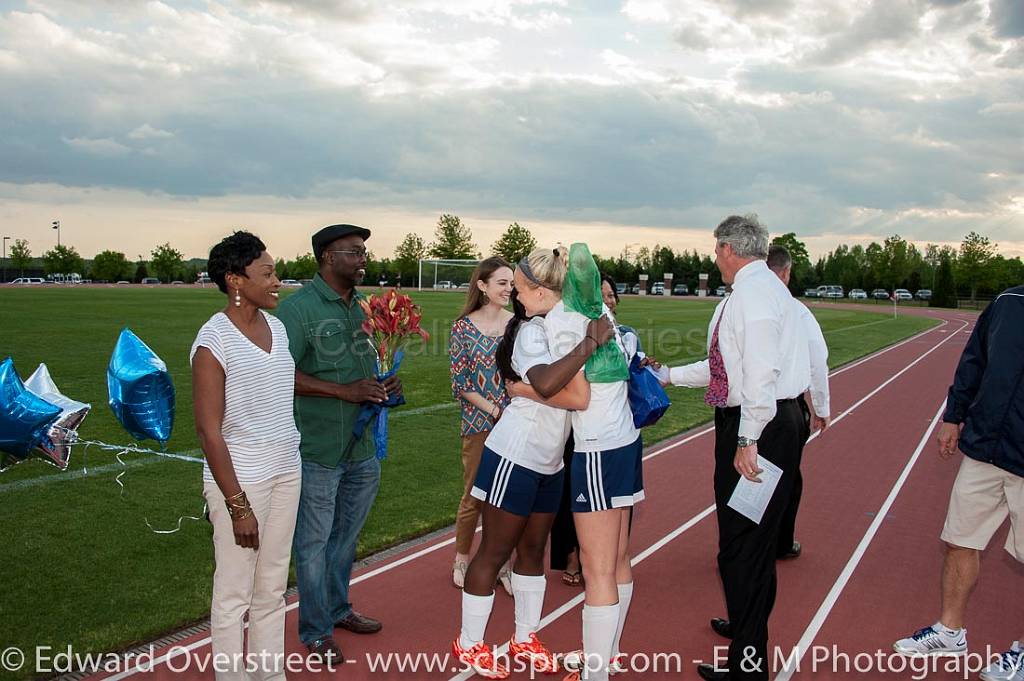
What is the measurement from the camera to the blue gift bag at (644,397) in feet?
11.8

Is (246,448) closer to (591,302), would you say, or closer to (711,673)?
(591,302)

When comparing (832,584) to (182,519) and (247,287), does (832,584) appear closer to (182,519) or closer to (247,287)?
(247,287)

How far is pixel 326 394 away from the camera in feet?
12.4

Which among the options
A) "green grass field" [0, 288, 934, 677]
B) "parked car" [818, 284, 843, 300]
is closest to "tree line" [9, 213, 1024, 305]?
"parked car" [818, 284, 843, 300]

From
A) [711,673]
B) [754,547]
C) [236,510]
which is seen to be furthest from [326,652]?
[754,547]

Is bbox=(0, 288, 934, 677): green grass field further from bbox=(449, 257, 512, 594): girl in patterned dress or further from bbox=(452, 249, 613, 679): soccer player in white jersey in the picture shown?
bbox=(452, 249, 613, 679): soccer player in white jersey

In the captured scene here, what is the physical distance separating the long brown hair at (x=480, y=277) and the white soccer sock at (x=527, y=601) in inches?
71.5

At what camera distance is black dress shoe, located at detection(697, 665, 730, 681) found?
152 inches

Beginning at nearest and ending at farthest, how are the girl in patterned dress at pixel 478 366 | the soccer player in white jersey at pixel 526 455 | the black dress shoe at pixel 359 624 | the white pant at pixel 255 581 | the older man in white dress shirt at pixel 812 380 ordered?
the white pant at pixel 255 581 < the soccer player in white jersey at pixel 526 455 < the black dress shoe at pixel 359 624 < the girl in patterned dress at pixel 478 366 < the older man in white dress shirt at pixel 812 380

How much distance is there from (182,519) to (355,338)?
3.20 meters

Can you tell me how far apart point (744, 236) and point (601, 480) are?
1.40 metres

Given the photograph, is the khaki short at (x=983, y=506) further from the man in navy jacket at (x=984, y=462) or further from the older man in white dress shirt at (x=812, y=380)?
the older man in white dress shirt at (x=812, y=380)

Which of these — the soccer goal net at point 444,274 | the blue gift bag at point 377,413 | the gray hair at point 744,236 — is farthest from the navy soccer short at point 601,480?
the soccer goal net at point 444,274

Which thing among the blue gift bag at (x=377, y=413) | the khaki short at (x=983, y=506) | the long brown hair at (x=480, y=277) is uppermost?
the long brown hair at (x=480, y=277)
